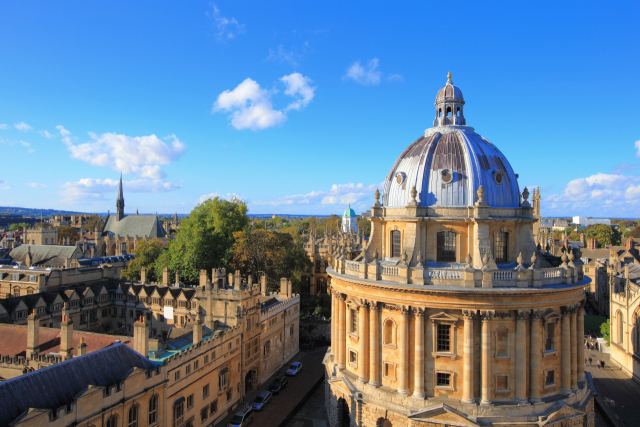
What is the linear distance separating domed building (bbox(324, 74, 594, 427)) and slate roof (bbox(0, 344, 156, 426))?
A: 14.3 m

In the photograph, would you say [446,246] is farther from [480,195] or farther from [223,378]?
[223,378]

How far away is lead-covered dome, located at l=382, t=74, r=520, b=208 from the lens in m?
30.9

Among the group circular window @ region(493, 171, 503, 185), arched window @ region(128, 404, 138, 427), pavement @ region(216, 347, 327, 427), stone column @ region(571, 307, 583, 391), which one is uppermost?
circular window @ region(493, 171, 503, 185)

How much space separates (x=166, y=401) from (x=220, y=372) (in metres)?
6.90

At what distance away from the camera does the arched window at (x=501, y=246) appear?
3086cm

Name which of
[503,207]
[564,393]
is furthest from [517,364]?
[503,207]

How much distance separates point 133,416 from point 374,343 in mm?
15477

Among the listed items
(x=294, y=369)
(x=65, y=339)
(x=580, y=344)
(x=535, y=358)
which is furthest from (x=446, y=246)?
(x=65, y=339)

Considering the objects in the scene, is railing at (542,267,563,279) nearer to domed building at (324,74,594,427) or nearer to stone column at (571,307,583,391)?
domed building at (324,74,594,427)

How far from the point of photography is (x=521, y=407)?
26391 mm

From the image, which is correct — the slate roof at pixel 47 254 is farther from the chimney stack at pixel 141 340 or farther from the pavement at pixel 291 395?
the chimney stack at pixel 141 340

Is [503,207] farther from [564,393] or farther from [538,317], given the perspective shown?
[564,393]

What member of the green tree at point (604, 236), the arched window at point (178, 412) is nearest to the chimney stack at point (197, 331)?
the arched window at point (178, 412)

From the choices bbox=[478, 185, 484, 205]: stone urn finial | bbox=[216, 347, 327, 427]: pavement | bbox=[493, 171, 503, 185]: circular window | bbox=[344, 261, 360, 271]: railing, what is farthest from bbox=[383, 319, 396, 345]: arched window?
bbox=[493, 171, 503, 185]: circular window
